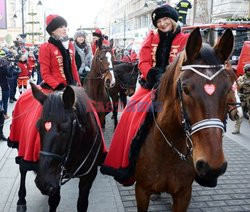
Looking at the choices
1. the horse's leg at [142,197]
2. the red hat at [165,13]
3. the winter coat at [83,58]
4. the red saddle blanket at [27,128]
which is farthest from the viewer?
the winter coat at [83,58]

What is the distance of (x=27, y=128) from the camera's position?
397cm

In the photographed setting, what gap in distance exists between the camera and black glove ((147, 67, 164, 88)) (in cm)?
327

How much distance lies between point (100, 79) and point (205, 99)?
575cm

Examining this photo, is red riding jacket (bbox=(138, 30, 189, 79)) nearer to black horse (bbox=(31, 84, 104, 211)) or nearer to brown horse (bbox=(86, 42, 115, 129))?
black horse (bbox=(31, 84, 104, 211))

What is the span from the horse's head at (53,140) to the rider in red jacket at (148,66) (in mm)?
789

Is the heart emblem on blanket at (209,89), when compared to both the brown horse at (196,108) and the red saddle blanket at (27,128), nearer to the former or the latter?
the brown horse at (196,108)

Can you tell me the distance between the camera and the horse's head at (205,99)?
1934 millimetres

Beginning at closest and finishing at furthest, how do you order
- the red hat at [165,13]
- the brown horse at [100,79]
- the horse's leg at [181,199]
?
the horse's leg at [181,199], the red hat at [165,13], the brown horse at [100,79]

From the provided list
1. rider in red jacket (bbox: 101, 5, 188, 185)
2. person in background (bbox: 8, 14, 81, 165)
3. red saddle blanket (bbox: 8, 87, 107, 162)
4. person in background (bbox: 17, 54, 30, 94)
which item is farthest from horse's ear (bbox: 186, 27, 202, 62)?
person in background (bbox: 17, 54, 30, 94)

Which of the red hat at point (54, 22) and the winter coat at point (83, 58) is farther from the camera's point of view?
the winter coat at point (83, 58)

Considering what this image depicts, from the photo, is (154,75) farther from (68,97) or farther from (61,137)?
(61,137)

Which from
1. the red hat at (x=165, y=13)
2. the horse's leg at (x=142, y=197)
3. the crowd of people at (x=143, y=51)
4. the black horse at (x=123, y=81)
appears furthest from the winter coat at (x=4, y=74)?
the horse's leg at (x=142, y=197)

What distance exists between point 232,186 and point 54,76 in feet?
11.5

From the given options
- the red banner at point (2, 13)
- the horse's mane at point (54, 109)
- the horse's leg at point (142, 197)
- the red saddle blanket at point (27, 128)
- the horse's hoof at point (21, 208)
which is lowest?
the horse's hoof at point (21, 208)
